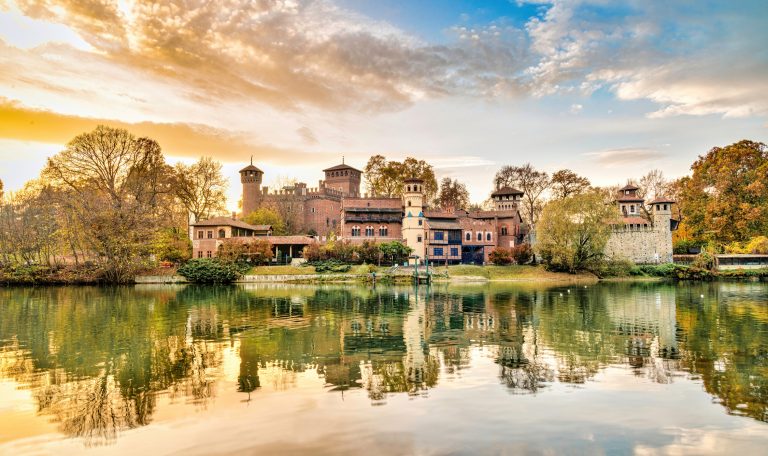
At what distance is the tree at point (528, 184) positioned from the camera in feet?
221

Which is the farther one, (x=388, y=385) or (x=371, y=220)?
(x=371, y=220)

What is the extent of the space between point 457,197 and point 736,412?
66.5m

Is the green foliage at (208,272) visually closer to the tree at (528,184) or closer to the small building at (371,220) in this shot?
the small building at (371,220)

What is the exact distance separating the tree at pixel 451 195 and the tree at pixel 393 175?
4.02 meters

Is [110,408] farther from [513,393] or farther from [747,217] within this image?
[747,217]

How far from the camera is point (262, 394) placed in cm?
1088

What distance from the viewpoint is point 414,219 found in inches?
2307

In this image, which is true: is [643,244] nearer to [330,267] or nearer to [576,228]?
[576,228]

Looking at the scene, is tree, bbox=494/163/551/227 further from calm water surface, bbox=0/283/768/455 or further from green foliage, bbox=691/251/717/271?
calm water surface, bbox=0/283/768/455

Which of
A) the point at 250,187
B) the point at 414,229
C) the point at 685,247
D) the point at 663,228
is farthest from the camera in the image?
the point at 250,187

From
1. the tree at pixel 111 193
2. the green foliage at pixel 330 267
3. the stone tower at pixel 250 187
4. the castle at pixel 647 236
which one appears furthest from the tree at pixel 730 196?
the tree at pixel 111 193

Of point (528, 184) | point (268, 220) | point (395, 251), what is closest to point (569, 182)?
point (528, 184)

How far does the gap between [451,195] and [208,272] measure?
3872cm

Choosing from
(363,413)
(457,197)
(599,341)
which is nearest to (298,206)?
(457,197)
